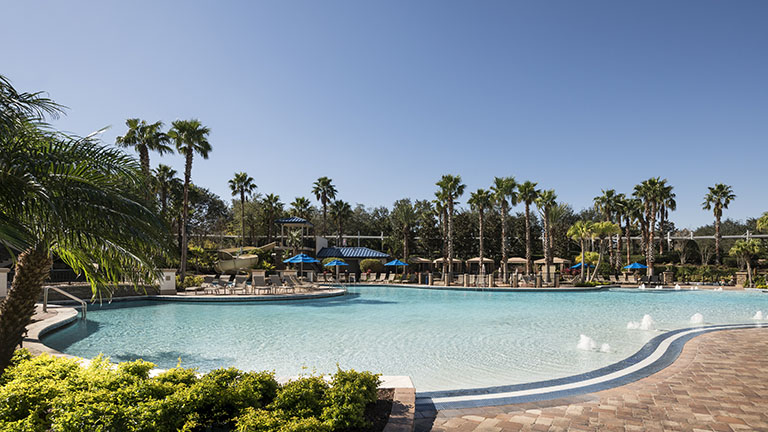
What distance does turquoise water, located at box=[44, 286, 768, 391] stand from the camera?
7.47m

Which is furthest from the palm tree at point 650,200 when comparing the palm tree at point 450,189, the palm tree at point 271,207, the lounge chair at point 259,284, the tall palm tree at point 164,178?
the tall palm tree at point 164,178

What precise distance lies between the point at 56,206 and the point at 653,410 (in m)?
6.64

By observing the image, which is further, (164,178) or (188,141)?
(164,178)

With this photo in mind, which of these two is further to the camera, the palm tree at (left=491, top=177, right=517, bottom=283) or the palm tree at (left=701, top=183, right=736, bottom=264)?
the palm tree at (left=701, top=183, right=736, bottom=264)

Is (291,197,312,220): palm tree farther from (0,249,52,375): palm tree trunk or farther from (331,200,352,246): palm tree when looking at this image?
(0,249,52,375): palm tree trunk

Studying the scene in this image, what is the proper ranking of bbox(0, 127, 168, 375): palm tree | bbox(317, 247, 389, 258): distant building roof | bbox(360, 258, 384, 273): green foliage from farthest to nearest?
1. bbox(317, 247, 389, 258): distant building roof
2. bbox(360, 258, 384, 273): green foliage
3. bbox(0, 127, 168, 375): palm tree

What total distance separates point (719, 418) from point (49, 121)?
8.27m

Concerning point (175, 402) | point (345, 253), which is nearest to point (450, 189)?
point (345, 253)

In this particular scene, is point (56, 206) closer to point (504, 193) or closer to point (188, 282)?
point (188, 282)

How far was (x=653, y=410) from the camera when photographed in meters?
4.46

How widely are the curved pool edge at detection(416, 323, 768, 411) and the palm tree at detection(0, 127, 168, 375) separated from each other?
376 cm

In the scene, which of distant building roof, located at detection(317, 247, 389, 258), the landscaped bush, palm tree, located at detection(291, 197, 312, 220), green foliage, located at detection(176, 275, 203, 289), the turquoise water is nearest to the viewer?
the landscaped bush

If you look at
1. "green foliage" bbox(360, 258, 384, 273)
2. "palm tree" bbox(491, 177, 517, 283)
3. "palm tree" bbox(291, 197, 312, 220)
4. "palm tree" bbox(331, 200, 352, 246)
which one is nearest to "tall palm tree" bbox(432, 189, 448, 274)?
"palm tree" bbox(491, 177, 517, 283)

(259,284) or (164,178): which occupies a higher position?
(164,178)
